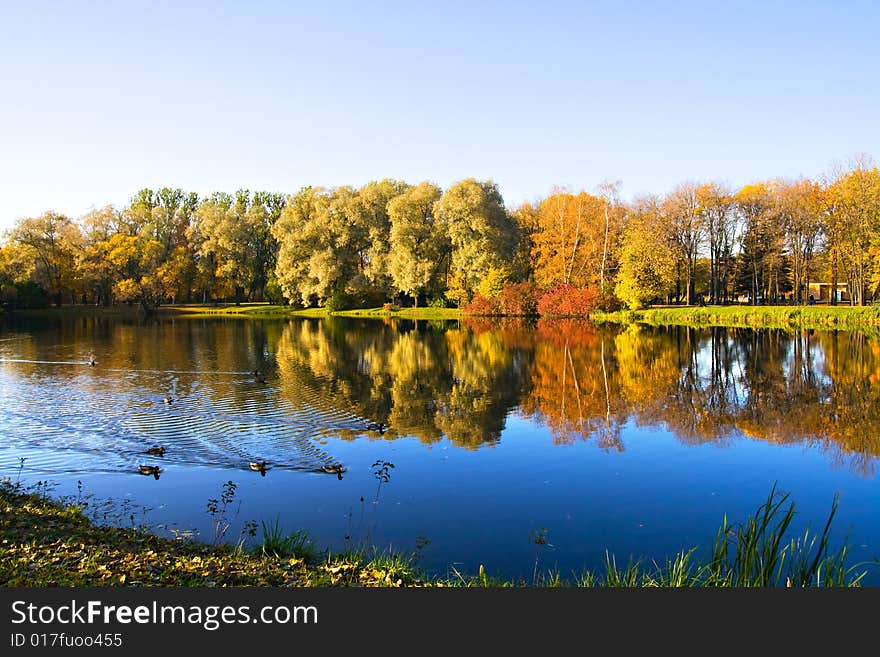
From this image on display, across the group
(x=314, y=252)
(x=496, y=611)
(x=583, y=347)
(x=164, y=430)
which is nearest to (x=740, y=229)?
(x=583, y=347)

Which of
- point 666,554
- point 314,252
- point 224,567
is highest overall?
point 314,252

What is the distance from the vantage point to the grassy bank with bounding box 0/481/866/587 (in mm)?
6746

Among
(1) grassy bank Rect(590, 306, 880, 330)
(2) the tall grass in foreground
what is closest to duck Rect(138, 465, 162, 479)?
(2) the tall grass in foreground

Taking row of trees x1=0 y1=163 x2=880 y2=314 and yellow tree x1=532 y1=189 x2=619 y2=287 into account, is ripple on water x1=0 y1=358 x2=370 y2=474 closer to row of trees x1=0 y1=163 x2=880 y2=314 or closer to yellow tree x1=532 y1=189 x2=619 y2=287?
row of trees x1=0 y1=163 x2=880 y2=314

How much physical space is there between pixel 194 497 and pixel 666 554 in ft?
25.2

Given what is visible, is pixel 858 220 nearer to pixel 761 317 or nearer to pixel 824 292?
pixel 761 317

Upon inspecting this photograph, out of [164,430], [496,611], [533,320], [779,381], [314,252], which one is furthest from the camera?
[314,252]

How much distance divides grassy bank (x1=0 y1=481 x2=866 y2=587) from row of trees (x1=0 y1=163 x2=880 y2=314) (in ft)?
179

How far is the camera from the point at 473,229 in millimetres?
68000

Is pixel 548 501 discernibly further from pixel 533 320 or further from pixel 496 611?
pixel 533 320

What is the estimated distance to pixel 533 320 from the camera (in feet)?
209

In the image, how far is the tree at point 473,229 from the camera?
67.8 meters

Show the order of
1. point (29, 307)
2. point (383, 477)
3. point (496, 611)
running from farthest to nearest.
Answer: point (29, 307) → point (383, 477) → point (496, 611)

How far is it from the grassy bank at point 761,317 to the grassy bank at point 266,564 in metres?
46.7
